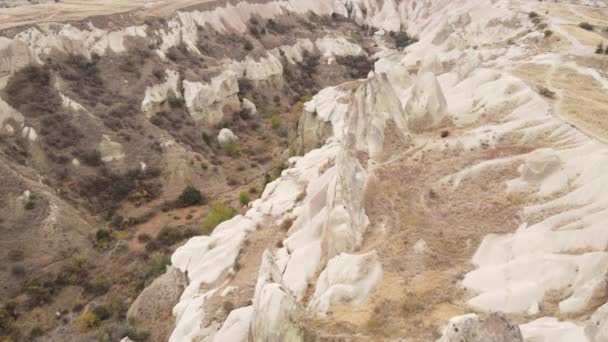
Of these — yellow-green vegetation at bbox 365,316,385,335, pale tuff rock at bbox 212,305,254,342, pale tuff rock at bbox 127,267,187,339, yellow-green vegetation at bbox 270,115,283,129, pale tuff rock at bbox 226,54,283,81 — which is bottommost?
yellow-green vegetation at bbox 270,115,283,129

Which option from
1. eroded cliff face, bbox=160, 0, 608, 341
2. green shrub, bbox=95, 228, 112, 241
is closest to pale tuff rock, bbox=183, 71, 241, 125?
green shrub, bbox=95, 228, 112, 241

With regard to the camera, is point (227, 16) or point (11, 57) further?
point (227, 16)

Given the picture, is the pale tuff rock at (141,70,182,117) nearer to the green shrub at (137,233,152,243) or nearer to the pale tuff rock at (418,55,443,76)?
the green shrub at (137,233,152,243)

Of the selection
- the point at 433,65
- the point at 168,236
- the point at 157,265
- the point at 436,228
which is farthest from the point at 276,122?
the point at 436,228

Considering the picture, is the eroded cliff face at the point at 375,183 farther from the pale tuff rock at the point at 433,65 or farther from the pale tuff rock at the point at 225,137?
the pale tuff rock at the point at 225,137

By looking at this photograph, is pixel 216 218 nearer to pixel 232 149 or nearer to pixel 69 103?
pixel 232 149

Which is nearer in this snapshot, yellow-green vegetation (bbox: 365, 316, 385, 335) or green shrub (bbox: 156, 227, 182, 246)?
yellow-green vegetation (bbox: 365, 316, 385, 335)

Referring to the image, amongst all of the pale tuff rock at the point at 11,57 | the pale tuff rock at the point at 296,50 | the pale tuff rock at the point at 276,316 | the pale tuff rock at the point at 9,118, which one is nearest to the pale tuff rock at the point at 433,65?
the pale tuff rock at the point at 276,316
